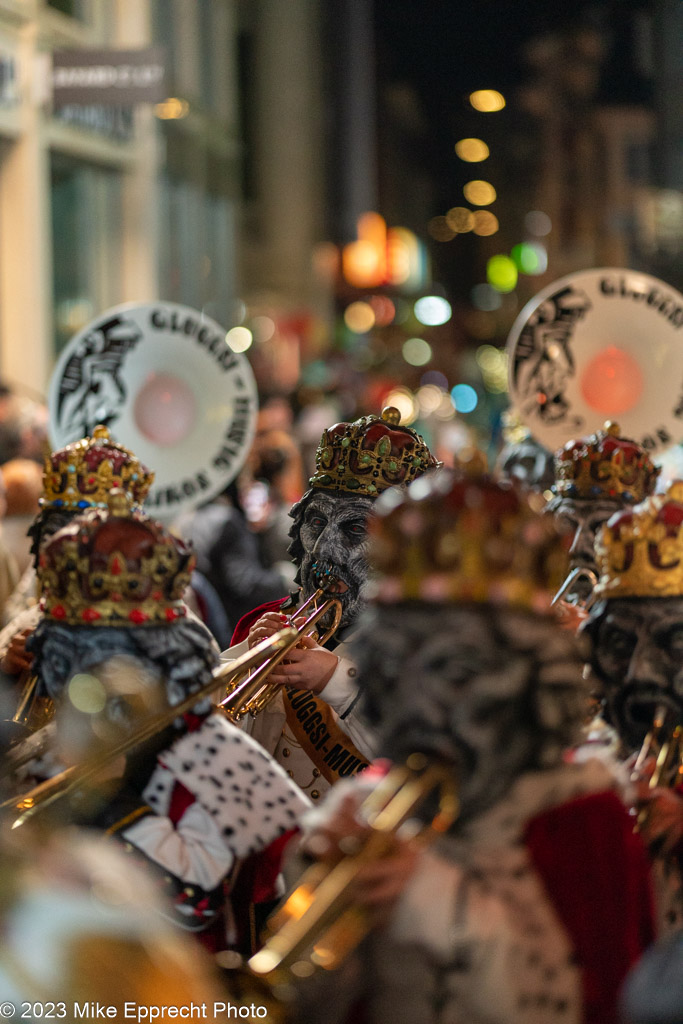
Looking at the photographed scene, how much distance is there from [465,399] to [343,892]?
37098 millimetres

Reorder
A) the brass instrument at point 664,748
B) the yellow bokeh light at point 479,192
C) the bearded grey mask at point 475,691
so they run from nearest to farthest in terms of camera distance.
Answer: the bearded grey mask at point 475,691 → the brass instrument at point 664,748 → the yellow bokeh light at point 479,192

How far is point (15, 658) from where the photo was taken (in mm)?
3809

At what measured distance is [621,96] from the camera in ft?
104

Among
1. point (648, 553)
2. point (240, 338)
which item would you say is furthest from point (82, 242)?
point (648, 553)

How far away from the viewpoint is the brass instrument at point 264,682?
3.37 meters

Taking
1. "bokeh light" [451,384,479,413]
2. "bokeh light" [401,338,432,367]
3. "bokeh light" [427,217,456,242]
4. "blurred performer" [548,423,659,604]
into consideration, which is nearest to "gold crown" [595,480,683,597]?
"blurred performer" [548,423,659,604]

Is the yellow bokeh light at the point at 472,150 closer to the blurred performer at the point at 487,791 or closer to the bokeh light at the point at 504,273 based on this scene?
the bokeh light at the point at 504,273

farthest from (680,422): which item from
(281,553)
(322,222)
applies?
(322,222)

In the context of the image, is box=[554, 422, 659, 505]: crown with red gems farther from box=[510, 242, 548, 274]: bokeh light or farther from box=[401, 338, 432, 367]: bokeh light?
box=[401, 338, 432, 367]: bokeh light

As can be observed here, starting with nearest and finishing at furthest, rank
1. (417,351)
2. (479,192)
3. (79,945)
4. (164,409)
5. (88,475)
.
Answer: (79,945) < (88,475) < (164,409) < (417,351) < (479,192)

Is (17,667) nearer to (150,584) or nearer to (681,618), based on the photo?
(150,584)

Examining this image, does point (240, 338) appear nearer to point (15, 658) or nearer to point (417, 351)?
point (15, 658)

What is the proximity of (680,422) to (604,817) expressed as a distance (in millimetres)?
4041

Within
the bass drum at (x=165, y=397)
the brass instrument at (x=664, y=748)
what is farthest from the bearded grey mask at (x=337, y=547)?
the bass drum at (x=165, y=397)
